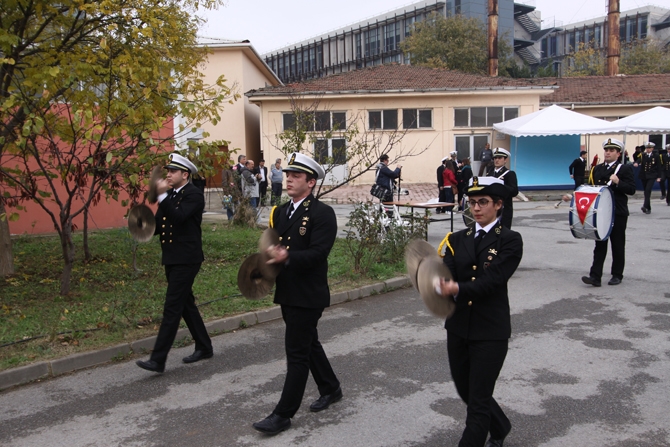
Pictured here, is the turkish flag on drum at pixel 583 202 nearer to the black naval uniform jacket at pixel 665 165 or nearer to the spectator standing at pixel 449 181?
the spectator standing at pixel 449 181

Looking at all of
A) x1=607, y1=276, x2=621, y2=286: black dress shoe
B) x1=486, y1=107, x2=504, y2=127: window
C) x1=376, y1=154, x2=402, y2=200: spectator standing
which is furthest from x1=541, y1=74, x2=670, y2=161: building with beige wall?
x1=607, y1=276, x2=621, y2=286: black dress shoe

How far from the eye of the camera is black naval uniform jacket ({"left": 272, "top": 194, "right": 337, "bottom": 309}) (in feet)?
14.5

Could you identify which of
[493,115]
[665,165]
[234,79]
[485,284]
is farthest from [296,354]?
[234,79]

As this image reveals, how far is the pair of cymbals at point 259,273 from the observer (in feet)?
14.0

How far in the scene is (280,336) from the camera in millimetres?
7062

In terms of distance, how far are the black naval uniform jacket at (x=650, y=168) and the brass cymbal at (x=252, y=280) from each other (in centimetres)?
1701

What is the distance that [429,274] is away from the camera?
11.5 ft

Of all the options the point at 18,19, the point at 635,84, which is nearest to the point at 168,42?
the point at 18,19

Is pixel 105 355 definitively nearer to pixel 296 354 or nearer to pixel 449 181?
pixel 296 354

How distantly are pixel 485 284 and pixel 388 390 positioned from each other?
2029mm

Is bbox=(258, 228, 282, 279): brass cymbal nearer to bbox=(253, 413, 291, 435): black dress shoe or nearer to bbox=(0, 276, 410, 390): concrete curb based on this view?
bbox=(253, 413, 291, 435): black dress shoe

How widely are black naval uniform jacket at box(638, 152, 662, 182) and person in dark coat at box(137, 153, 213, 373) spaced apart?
16.4 meters

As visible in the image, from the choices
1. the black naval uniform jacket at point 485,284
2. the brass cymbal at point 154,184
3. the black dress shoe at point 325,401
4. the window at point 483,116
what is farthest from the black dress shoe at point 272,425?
the window at point 483,116

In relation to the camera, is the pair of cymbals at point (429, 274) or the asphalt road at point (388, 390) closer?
the pair of cymbals at point (429, 274)
